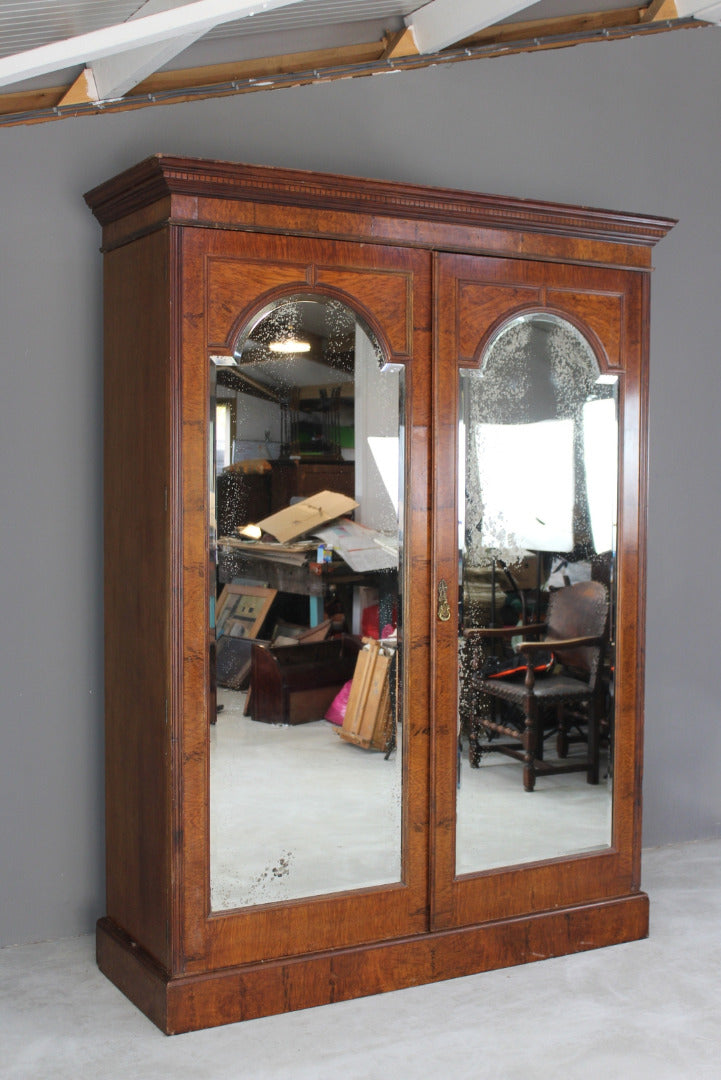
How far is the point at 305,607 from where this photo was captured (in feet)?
9.05

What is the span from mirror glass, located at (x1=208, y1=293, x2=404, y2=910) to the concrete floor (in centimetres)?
33

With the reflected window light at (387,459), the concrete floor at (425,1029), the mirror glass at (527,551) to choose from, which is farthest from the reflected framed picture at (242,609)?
the concrete floor at (425,1029)

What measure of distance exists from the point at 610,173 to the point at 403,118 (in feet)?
2.68

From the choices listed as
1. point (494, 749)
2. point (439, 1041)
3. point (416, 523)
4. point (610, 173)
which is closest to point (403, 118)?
point (610, 173)

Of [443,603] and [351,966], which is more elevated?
[443,603]

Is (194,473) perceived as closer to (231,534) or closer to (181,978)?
(231,534)

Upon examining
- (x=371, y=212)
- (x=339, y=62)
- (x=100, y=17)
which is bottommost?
(x=371, y=212)

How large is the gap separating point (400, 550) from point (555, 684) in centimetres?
63

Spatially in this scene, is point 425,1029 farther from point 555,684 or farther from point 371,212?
point 371,212

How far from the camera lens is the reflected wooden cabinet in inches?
101

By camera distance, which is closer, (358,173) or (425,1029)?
(425,1029)

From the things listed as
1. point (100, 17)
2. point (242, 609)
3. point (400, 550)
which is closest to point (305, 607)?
point (242, 609)

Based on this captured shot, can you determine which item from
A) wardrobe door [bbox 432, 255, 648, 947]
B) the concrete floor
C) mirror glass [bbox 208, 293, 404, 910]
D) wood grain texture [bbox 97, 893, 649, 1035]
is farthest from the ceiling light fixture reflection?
the concrete floor

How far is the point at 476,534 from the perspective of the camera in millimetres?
2889
